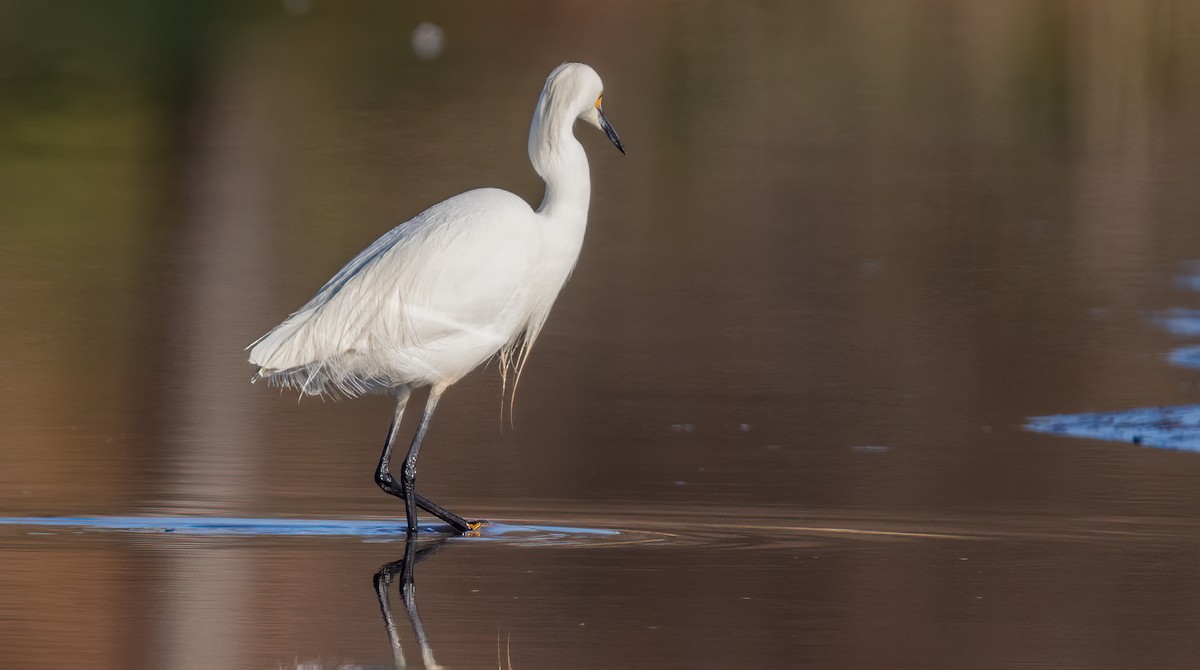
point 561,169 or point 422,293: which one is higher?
point 561,169

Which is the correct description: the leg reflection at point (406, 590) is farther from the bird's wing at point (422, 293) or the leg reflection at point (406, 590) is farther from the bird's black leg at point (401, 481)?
the bird's wing at point (422, 293)

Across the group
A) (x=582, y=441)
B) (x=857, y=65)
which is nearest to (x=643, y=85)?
(x=857, y=65)

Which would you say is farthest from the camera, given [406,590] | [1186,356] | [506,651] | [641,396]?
[1186,356]

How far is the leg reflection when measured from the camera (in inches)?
218

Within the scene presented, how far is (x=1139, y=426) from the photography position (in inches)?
370

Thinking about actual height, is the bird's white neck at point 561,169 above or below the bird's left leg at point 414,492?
above

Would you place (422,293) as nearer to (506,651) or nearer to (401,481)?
(401,481)

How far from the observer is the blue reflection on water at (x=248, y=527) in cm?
721

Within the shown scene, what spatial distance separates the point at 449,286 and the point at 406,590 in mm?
1495

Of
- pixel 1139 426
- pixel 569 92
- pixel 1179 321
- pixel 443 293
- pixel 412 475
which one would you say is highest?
pixel 569 92

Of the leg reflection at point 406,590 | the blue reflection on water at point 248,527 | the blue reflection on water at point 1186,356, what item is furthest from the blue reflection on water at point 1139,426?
the leg reflection at point 406,590

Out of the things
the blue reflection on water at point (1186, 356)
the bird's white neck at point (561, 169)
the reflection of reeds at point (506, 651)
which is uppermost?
the bird's white neck at point (561, 169)

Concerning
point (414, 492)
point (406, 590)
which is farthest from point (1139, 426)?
point (406, 590)

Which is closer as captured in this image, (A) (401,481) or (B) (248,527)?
(B) (248,527)
